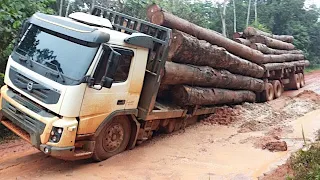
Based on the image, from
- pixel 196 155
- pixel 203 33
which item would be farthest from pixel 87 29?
pixel 203 33

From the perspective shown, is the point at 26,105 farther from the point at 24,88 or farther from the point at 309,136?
the point at 309,136

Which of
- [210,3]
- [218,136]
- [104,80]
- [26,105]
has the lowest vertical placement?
[218,136]

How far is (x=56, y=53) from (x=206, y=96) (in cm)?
463

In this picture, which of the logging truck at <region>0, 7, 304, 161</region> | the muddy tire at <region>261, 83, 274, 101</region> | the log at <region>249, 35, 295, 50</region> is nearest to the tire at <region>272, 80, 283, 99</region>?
the muddy tire at <region>261, 83, 274, 101</region>

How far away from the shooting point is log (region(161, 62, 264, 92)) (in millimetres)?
8156

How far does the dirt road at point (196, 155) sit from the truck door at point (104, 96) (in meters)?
0.88

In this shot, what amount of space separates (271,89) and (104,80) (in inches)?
390

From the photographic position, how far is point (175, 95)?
885 centimetres

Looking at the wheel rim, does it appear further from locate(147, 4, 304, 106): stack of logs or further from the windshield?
locate(147, 4, 304, 106): stack of logs

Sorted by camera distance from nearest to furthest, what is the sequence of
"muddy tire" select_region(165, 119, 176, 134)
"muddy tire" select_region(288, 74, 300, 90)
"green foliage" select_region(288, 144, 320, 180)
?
"green foliage" select_region(288, 144, 320, 180), "muddy tire" select_region(165, 119, 176, 134), "muddy tire" select_region(288, 74, 300, 90)

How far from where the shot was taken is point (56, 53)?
6242mm

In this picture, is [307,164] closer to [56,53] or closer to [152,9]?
[56,53]

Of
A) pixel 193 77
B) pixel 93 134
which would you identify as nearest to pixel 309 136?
pixel 193 77

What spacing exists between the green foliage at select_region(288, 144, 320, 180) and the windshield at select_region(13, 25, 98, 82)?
3.53 meters
